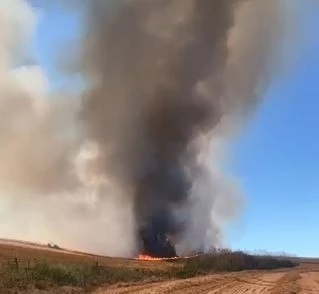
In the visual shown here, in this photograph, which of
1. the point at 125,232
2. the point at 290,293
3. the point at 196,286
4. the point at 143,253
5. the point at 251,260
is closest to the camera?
the point at 290,293

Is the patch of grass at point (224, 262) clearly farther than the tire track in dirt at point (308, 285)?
Yes

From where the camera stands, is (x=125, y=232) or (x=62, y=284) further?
(x=125, y=232)

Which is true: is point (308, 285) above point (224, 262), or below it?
below

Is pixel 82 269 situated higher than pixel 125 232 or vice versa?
pixel 125 232

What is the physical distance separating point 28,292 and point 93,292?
2.95m

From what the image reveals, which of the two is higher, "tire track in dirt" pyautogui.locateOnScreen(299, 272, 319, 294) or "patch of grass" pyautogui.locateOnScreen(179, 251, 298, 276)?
"patch of grass" pyautogui.locateOnScreen(179, 251, 298, 276)

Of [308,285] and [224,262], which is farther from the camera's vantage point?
[224,262]

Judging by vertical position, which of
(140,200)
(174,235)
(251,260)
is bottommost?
(251,260)

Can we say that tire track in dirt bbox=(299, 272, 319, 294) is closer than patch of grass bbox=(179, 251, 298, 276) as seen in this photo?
Yes

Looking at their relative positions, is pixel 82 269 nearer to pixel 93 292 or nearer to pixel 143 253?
pixel 93 292

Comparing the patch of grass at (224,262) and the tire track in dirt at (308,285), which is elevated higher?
the patch of grass at (224,262)

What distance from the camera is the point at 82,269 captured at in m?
28.3

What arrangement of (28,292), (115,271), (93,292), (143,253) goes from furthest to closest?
(143,253)
(115,271)
(93,292)
(28,292)

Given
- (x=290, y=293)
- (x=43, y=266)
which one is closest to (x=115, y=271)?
(x=43, y=266)
